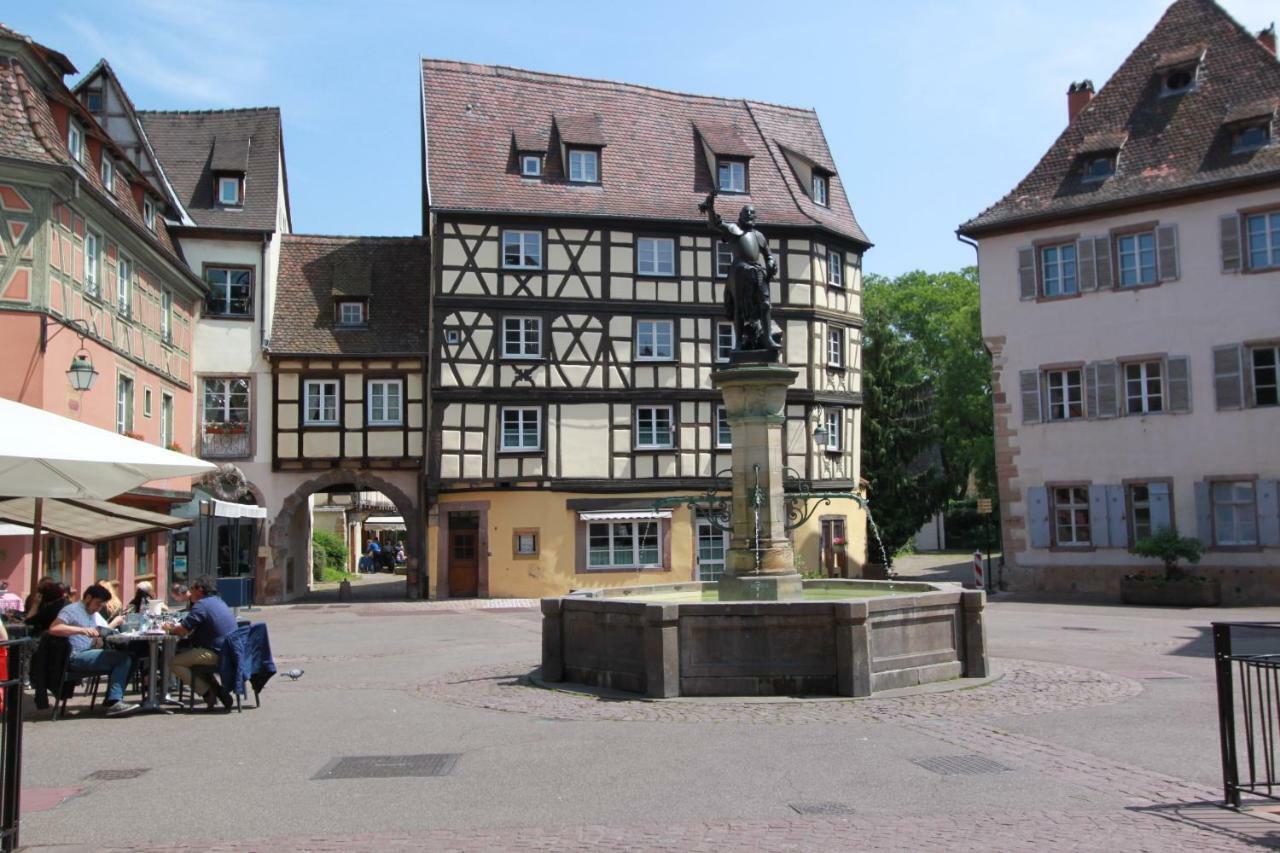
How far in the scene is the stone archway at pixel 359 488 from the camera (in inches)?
1313

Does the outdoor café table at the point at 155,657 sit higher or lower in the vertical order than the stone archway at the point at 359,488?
lower

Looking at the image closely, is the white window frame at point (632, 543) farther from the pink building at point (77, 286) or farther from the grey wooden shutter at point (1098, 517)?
the grey wooden shutter at point (1098, 517)

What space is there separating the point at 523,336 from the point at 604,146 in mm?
6365

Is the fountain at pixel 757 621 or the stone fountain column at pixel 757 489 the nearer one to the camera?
the fountain at pixel 757 621

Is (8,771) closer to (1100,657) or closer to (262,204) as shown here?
(1100,657)

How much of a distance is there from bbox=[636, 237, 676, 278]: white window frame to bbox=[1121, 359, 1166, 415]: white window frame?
1250 centimetres

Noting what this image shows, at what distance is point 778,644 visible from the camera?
12195 millimetres

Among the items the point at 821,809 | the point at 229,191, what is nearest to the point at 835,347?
the point at 229,191

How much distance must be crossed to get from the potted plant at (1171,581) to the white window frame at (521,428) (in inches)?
602

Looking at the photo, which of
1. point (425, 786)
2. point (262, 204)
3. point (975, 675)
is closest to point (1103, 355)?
point (975, 675)

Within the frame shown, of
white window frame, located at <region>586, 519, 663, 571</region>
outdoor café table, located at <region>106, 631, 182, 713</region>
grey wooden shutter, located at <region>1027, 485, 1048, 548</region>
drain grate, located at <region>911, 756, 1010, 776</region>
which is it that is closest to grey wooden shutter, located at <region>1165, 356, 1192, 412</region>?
grey wooden shutter, located at <region>1027, 485, 1048, 548</region>

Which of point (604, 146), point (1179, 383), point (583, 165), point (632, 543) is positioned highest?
point (604, 146)

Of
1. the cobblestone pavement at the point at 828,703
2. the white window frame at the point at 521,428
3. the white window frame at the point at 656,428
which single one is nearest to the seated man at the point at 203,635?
the cobblestone pavement at the point at 828,703

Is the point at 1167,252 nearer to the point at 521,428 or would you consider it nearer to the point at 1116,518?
the point at 1116,518
